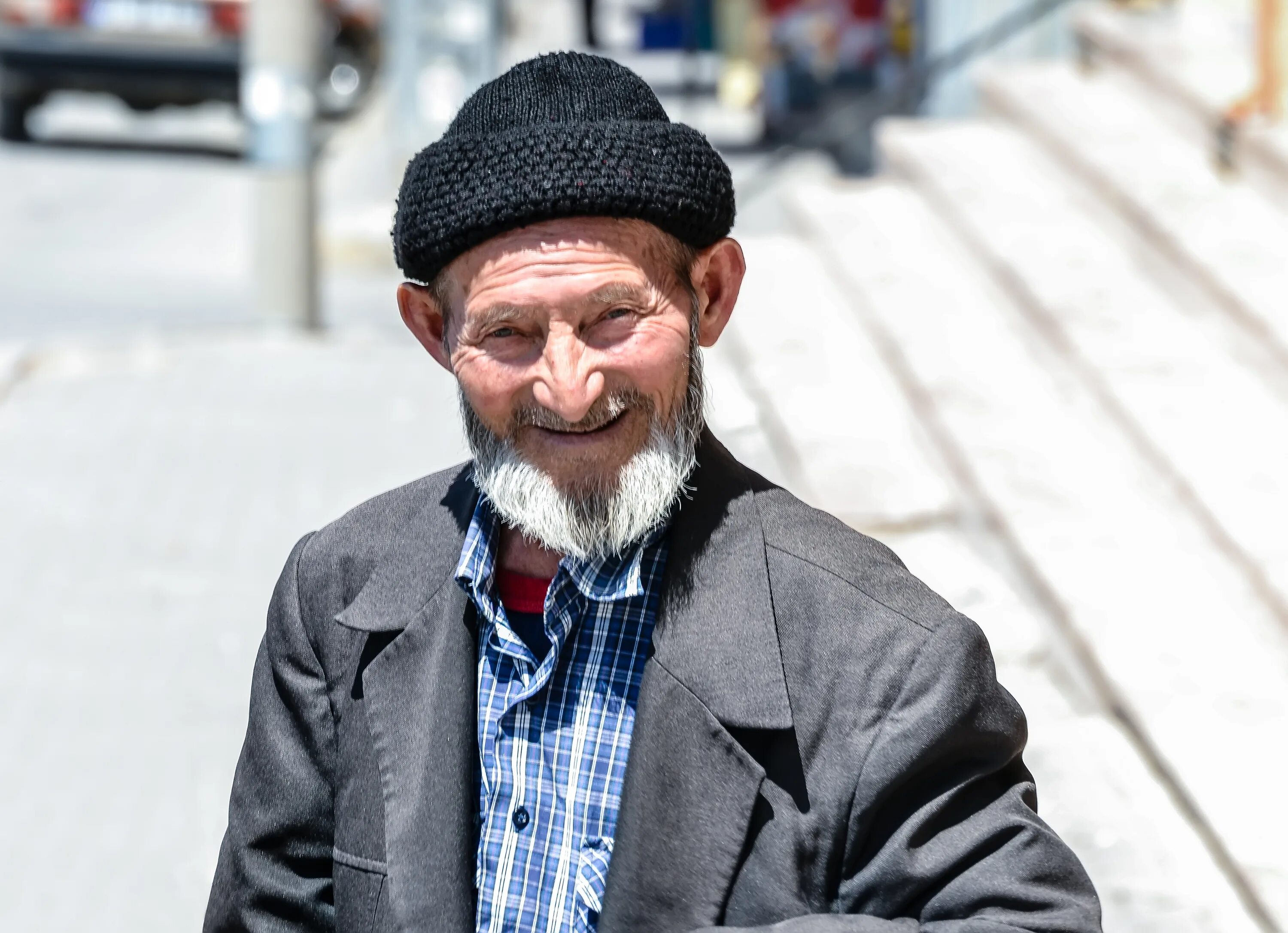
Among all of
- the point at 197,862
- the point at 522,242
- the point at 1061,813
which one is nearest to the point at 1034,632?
the point at 1061,813

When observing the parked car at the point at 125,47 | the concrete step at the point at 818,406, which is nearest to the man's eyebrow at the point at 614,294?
the concrete step at the point at 818,406

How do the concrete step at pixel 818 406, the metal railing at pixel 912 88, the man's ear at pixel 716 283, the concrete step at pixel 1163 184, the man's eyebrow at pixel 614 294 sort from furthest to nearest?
the metal railing at pixel 912 88 < the concrete step at pixel 1163 184 < the concrete step at pixel 818 406 < the man's ear at pixel 716 283 < the man's eyebrow at pixel 614 294

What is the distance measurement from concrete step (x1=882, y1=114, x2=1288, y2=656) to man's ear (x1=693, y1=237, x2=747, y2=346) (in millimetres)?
2443

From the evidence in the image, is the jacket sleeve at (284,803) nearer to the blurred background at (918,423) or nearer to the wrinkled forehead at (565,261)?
the wrinkled forehead at (565,261)

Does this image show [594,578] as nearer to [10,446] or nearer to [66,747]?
[66,747]

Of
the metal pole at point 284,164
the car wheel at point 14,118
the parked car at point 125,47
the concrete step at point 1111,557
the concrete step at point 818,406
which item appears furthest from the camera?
the car wheel at point 14,118

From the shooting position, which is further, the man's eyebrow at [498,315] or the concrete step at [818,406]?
the concrete step at [818,406]

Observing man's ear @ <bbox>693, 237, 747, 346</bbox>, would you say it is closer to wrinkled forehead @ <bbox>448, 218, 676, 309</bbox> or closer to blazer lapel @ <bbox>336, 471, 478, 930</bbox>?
wrinkled forehead @ <bbox>448, 218, 676, 309</bbox>

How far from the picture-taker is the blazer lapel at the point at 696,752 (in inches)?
68.3

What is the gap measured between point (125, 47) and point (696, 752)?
1192 cm

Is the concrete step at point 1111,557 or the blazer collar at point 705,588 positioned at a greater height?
the blazer collar at point 705,588

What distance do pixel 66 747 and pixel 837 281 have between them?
11.4 ft

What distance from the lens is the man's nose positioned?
1.79m

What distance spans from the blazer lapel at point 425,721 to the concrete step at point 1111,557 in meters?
1.85
